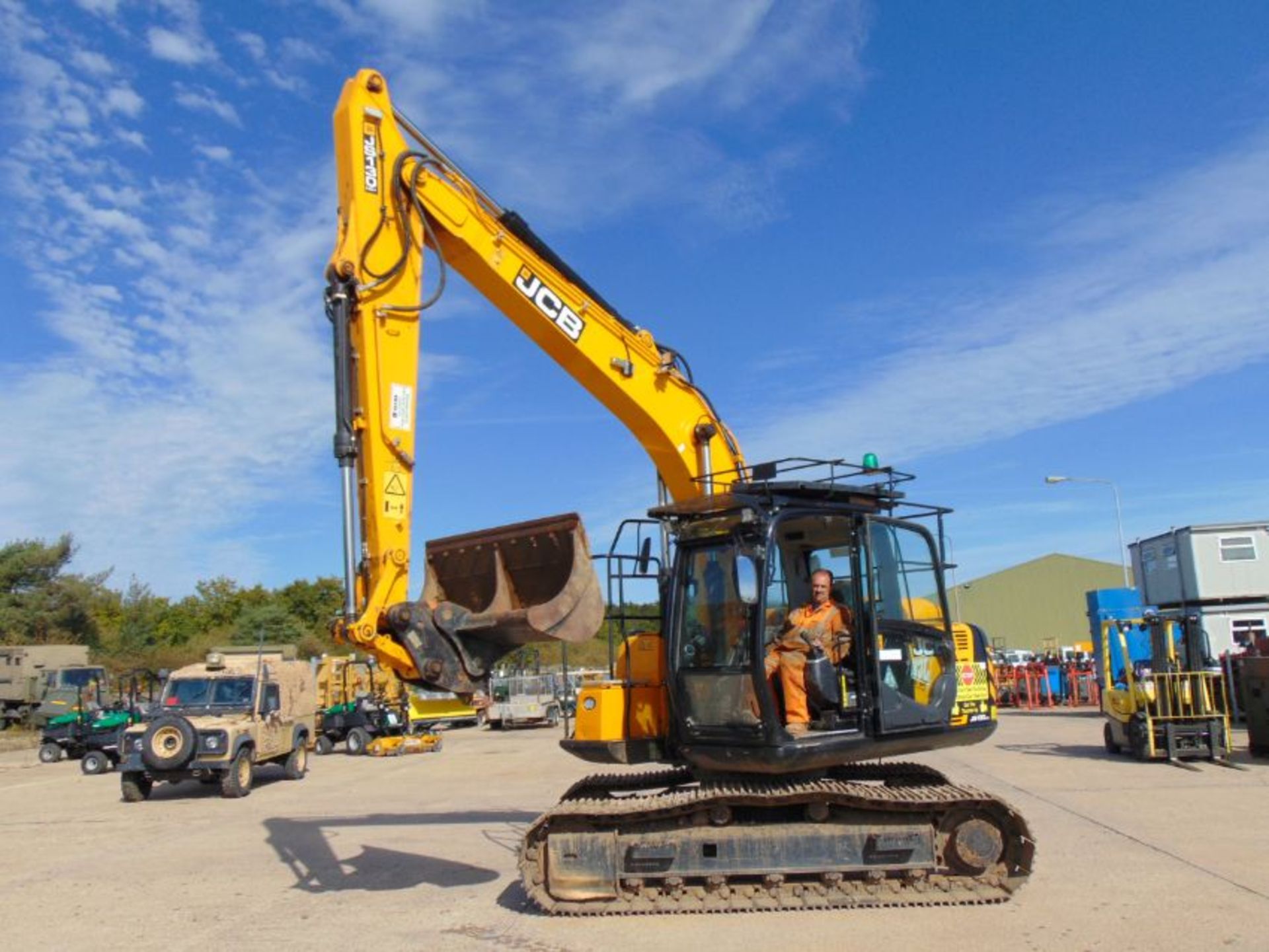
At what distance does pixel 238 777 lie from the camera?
1689 centimetres

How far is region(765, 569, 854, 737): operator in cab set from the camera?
7660 mm

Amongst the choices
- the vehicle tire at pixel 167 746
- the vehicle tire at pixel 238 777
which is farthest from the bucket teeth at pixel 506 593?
the vehicle tire at pixel 238 777

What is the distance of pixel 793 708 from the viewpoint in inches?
301

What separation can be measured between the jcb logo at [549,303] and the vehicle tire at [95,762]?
17.5 metres

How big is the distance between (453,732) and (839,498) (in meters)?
26.3

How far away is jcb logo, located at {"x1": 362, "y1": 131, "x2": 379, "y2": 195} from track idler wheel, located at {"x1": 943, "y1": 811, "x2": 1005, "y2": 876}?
6522 millimetres

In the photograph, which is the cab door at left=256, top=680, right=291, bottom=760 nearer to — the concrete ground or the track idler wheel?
the concrete ground

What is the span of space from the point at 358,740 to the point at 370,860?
53.1 feet

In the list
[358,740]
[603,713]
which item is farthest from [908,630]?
[358,740]

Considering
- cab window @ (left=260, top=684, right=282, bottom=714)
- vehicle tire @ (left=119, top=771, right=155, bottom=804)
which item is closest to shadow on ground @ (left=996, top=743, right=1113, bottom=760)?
cab window @ (left=260, top=684, right=282, bottom=714)

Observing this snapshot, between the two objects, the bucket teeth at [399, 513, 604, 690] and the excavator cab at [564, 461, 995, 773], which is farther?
the excavator cab at [564, 461, 995, 773]

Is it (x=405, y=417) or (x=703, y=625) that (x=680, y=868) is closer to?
(x=703, y=625)

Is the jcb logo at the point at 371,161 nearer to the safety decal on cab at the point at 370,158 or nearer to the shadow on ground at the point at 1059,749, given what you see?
the safety decal on cab at the point at 370,158

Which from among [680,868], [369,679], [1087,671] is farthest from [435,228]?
[1087,671]
